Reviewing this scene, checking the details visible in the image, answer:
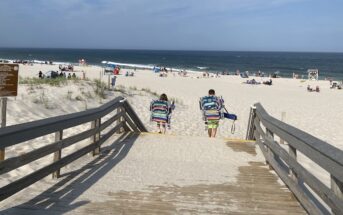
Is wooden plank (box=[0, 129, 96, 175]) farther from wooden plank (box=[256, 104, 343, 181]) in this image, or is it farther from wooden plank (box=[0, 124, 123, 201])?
wooden plank (box=[256, 104, 343, 181])

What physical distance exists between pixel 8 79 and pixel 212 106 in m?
5.20

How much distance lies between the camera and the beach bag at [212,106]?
10.1m

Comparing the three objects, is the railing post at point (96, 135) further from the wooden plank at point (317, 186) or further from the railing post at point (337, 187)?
the railing post at point (337, 187)

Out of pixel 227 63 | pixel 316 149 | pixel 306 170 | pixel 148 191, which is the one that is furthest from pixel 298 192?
pixel 227 63

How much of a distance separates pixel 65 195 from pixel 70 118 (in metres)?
1.05

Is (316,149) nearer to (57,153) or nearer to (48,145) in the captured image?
(48,145)

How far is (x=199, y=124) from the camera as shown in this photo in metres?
15.5

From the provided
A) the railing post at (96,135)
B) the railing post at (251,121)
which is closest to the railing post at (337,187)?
the railing post at (96,135)

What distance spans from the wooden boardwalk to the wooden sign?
130 centimetres

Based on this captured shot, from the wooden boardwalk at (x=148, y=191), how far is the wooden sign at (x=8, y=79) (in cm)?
130

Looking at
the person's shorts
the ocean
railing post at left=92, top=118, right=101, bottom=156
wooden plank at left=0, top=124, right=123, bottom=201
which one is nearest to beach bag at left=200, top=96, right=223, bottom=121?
the person's shorts

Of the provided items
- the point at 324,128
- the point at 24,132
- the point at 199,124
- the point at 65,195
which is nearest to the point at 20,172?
the point at 65,195

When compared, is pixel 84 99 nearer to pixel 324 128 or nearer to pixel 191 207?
pixel 324 128

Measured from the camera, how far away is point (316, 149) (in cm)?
399
